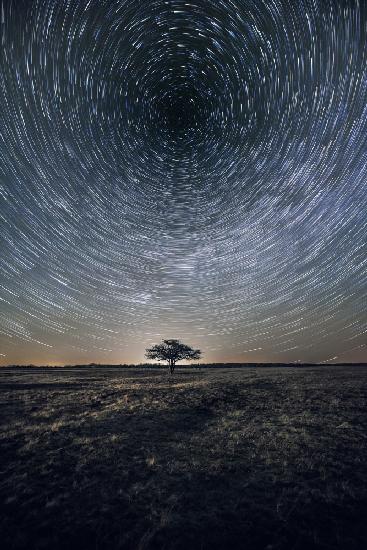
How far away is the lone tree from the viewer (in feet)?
246

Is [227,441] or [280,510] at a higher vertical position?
[227,441]

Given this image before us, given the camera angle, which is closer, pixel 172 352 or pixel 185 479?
pixel 185 479

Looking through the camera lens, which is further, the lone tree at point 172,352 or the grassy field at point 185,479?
the lone tree at point 172,352

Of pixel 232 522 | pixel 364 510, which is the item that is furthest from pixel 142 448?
pixel 364 510

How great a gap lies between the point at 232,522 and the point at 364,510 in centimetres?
398

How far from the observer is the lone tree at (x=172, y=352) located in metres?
75.1

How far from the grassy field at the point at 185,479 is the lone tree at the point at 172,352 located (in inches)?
→ 2128

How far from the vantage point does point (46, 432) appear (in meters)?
16.8

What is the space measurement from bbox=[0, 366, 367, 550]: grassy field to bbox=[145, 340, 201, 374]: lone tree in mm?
54048

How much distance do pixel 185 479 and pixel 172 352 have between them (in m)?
65.4

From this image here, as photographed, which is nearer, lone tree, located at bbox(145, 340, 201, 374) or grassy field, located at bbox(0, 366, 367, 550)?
grassy field, located at bbox(0, 366, 367, 550)

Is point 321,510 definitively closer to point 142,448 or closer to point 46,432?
point 142,448

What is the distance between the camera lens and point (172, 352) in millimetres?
75750

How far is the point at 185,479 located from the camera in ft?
37.4
